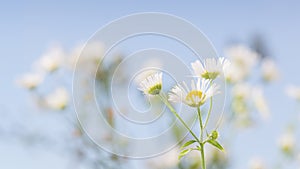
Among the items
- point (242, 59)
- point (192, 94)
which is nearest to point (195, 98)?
point (192, 94)

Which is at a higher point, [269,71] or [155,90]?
[269,71]

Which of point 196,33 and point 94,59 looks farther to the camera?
point 94,59

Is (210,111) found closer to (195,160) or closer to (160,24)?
(160,24)

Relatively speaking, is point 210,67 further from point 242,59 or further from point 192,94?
point 242,59

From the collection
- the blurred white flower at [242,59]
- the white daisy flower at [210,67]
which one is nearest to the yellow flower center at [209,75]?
the white daisy flower at [210,67]

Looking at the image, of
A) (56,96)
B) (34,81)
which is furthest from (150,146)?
(34,81)

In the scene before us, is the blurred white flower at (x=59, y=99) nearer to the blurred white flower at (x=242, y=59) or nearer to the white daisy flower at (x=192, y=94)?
the blurred white flower at (x=242, y=59)
